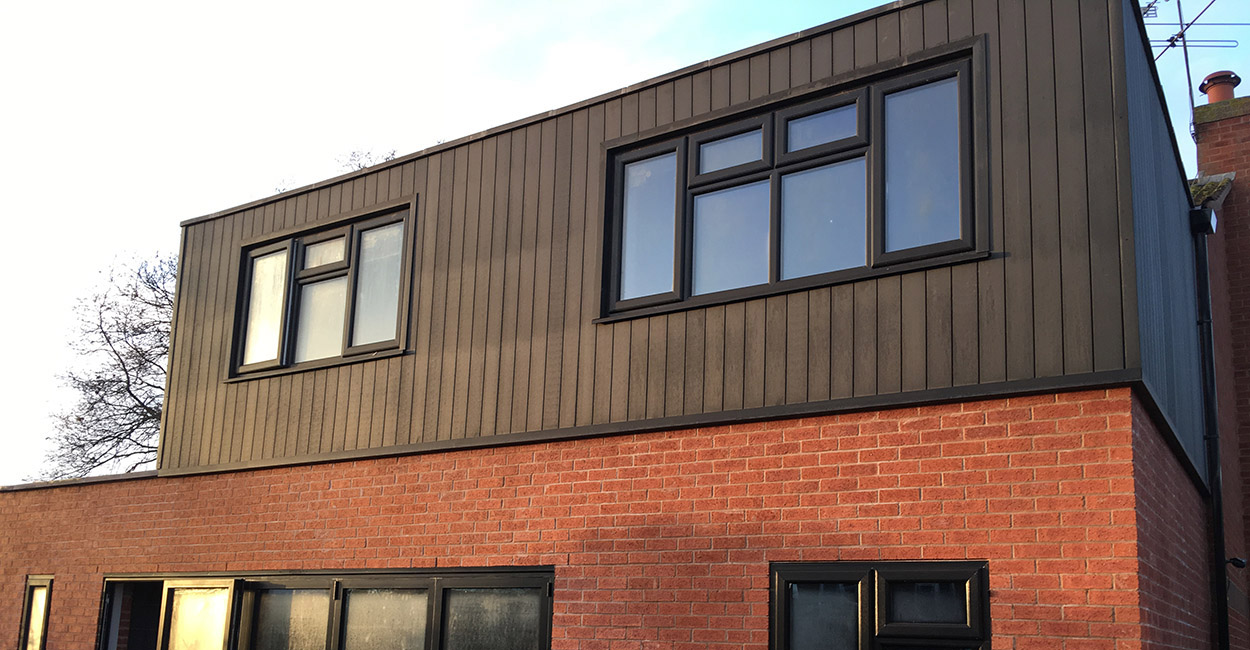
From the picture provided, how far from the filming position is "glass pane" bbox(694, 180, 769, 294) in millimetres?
7793

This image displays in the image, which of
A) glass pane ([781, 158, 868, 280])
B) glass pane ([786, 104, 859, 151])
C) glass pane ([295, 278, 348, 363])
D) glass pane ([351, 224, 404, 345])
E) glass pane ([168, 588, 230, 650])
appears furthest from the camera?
glass pane ([295, 278, 348, 363])

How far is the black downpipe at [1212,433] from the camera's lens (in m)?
8.78

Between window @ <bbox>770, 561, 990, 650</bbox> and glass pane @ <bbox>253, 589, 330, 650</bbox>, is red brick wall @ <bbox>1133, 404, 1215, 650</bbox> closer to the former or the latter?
window @ <bbox>770, 561, 990, 650</bbox>

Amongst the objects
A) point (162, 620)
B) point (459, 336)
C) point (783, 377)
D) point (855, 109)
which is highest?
point (855, 109)

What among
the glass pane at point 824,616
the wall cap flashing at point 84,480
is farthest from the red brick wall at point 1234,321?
the wall cap flashing at point 84,480

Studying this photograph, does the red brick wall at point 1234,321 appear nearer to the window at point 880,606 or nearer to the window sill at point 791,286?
the window sill at point 791,286

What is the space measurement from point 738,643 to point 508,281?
353 cm

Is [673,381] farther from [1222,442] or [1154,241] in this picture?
[1222,442]

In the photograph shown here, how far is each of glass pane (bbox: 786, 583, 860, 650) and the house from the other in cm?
2

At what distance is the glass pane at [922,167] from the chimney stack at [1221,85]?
7851mm

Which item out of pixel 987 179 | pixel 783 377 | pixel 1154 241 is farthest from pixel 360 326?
pixel 1154 241

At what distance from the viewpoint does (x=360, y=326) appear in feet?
33.4

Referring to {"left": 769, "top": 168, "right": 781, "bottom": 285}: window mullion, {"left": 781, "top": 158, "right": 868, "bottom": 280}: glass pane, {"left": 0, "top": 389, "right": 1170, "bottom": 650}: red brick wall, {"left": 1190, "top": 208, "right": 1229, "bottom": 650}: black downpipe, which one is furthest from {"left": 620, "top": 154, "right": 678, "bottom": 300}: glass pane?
{"left": 1190, "top": 208, "right": 1229, "bottom": 650}: black downpipe

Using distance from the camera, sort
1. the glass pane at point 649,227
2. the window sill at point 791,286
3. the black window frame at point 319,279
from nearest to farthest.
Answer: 1. the window sill at point 791,286
2. the glass pane at point 649,227
3. the black window frame at point 319,279
